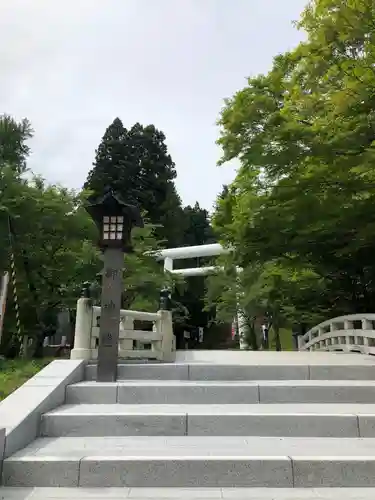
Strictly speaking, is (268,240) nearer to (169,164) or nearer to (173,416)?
(173,416)

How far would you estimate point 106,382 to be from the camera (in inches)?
212

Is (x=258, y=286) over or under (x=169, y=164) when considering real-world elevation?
under

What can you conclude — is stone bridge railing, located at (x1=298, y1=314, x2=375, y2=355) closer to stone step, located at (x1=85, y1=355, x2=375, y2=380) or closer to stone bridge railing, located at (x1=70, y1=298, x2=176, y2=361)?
stone step, located at (x1=85, y1=355, x2=375, y2=380)

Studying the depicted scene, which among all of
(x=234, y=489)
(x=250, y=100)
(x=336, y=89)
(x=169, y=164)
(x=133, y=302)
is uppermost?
(x=169, y=164)

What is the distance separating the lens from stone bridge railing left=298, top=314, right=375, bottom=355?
27.6 feet

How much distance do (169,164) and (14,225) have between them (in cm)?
2647

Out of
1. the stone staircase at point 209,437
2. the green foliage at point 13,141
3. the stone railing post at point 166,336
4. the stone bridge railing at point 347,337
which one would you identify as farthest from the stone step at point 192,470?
the green foliage at point 13,141

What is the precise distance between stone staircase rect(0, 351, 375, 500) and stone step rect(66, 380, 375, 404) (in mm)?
12

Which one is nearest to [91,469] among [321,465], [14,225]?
[321,465]

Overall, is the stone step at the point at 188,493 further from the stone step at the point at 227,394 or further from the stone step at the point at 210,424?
the stone step at the point at 227,394

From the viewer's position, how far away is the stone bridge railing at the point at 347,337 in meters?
8.41

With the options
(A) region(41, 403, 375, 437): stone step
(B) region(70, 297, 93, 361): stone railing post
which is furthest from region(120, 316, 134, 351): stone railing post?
(A) region(41, 403, 375, 437): stone step

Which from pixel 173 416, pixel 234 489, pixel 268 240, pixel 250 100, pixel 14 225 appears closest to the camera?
pixel 234 489

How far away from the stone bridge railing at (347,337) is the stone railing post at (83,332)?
559 cm
